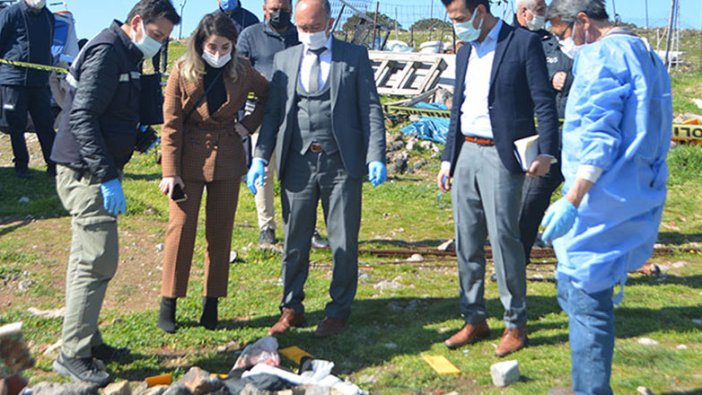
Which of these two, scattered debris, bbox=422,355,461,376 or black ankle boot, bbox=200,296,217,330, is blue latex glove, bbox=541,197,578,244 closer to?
scattered debris, bbox=422,355,461,376

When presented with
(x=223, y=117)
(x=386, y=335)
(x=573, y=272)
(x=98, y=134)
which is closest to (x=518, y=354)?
(x=386, y=335)

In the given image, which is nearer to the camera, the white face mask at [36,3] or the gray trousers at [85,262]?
the gray trousers at [85,262]

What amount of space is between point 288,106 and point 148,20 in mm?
1040

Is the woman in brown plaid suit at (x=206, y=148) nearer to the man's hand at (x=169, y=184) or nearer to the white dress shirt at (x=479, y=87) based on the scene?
the man's hand at (x=169, y=184)

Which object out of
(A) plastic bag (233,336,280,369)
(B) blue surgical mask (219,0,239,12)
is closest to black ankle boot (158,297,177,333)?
(A) plastic bag (233,336,280,369)

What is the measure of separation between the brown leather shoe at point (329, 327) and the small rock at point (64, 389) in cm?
163

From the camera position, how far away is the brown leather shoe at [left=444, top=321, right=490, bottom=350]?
15.5 feet

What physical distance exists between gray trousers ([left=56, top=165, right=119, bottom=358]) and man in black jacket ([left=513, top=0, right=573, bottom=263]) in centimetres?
307

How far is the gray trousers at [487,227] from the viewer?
452 cm

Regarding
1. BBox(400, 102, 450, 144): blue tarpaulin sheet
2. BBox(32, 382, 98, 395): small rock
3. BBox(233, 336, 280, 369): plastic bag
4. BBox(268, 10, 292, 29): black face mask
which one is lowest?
BBox(233, 336, 280, 369): plastic bag

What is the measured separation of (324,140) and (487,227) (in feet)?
3.76

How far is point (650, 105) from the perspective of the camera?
333 cm

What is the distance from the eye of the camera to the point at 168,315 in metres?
5.08

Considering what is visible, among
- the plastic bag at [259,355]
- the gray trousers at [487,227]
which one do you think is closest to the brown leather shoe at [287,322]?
the plastic bag at [259,355]
